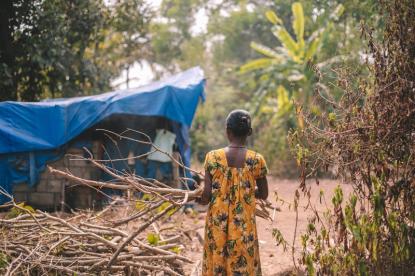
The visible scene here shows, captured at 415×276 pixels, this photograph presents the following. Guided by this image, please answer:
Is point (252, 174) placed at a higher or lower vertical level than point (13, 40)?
lower

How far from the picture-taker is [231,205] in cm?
303

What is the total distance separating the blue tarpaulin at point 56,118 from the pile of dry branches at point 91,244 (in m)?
3.46

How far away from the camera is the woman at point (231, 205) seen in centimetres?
300

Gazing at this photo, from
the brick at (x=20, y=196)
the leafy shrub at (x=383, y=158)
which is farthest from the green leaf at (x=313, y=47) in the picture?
the leafy shrub at (x=383, y=158)

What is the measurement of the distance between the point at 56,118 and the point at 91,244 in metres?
4.33

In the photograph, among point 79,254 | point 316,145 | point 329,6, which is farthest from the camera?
point 329,6

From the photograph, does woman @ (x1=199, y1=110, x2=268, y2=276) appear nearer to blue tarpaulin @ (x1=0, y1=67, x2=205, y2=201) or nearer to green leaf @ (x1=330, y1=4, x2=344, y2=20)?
blue tarpaulin @ (x1=0, y1=67, x2=205, y2=201)

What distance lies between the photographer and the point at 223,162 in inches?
119

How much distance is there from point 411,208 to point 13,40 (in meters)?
11.3

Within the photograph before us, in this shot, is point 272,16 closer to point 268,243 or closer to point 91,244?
point 268,243

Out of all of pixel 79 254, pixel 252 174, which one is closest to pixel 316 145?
pixel 252 174

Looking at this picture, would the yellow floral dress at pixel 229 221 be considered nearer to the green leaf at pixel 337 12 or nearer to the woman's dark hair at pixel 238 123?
the woman's dark hair at pixel 238 123

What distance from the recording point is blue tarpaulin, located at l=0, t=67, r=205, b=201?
25.2ft

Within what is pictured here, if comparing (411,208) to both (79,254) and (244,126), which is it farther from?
(79,254)
